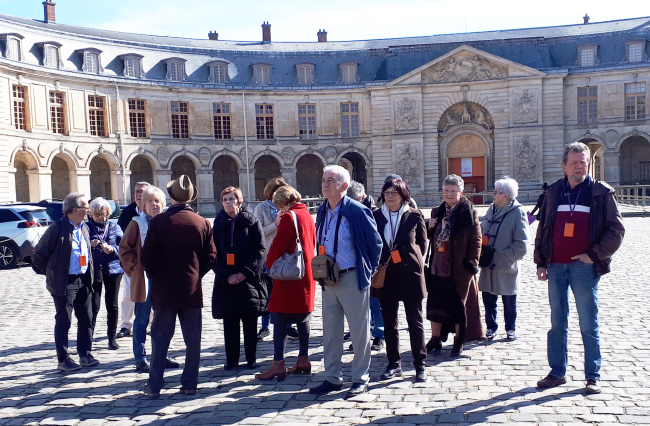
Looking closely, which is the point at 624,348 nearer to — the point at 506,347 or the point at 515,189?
the point at 506,347

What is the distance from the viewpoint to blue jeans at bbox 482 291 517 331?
665 centimetres

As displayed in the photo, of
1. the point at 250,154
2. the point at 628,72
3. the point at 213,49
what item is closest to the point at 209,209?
the point at 250,154

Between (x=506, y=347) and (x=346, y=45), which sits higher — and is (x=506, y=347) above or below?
below

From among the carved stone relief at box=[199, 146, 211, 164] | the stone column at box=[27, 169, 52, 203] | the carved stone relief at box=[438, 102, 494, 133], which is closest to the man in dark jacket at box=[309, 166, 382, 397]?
the stone column at box=[27, 169, 52, 203]

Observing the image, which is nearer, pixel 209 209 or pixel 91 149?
pixel 91 149

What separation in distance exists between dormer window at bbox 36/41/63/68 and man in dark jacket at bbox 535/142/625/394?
29.8 m

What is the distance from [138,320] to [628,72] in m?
34.1

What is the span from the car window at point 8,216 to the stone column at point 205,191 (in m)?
20.6

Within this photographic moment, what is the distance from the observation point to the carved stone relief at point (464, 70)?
34625 millimetres

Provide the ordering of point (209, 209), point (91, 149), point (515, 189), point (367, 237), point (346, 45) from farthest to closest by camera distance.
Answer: point (346, 45), point (209, 209), point (91, 149), point (515, 189), point (367, 237)

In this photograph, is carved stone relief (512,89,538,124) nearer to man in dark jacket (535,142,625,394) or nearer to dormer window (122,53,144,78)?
dormer window (122,53,144,78)

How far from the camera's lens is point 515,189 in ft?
21.8

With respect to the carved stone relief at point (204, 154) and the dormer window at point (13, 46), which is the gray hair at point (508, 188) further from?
the carved stone relief at point (204, 154)

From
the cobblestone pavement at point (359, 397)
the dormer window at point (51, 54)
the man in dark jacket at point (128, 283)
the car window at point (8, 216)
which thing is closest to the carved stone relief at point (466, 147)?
the dormer window at point (51, 54)
